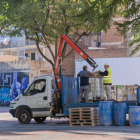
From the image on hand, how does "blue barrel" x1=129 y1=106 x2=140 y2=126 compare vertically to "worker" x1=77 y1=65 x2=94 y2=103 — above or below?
below

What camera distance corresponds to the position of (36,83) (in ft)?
44.9

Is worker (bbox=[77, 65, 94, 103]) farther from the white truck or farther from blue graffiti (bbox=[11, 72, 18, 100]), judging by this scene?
blue graffiti (bbox=[11, 72, 18, 100])

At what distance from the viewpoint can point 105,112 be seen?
11547mm

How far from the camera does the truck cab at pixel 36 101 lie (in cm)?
1334

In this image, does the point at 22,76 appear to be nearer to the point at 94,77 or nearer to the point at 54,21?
the point at 54,21

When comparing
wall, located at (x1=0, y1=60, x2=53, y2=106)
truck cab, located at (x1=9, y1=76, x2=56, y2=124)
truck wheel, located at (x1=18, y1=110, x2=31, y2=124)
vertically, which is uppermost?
wall, located at (x1=0, y1=60, x2=53, y2=106)

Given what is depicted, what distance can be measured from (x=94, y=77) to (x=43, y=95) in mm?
2535

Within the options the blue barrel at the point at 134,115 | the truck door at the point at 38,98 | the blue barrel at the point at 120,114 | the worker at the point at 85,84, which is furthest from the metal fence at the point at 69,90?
the blue barrel at the point at 134,115

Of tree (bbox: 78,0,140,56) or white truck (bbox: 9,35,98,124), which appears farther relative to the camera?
white truck (bbox: 9,35,98,124)

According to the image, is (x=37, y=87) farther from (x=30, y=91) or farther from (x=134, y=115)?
(x=134, y=115)

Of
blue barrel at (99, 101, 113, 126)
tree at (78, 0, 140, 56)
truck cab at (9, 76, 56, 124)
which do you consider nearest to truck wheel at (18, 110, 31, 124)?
truck cab at (9, 76, 56, 124)

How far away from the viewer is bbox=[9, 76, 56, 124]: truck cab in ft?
43.8

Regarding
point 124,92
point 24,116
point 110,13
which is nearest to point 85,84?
point 24,116

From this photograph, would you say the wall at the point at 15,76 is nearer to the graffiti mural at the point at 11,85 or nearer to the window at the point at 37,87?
the graffiti mural at the point at 11,85
